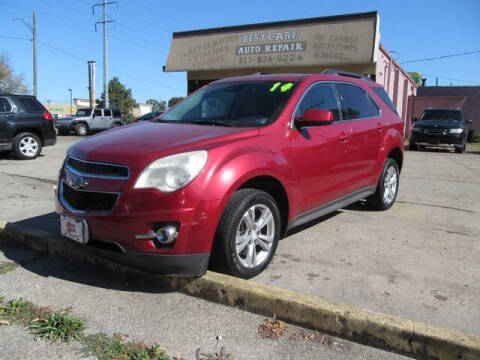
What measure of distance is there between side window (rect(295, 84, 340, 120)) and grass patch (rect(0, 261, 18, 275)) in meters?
2.89

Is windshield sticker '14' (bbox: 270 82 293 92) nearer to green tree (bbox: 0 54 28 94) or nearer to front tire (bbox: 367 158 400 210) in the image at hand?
front tire (bbox: 367 158 400 210)

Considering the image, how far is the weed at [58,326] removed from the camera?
2682 mm

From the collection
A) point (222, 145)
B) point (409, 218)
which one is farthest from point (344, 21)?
point (222, 145)

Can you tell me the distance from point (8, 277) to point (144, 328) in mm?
1578

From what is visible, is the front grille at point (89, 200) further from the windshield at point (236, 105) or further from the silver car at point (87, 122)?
the silver car at point (87, 122)

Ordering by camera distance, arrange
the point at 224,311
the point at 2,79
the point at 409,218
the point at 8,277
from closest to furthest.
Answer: the point at 224,311
the point at 8,277
the point at 409,218
the point at 2,79

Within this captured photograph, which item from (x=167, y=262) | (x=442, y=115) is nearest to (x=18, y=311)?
(x=167, y=262)

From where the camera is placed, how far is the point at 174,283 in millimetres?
3303

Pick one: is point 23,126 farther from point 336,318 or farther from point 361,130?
point 336,318

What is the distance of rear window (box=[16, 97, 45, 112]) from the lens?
11.1m

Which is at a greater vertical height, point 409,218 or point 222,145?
point 222,145

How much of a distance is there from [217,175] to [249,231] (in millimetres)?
599

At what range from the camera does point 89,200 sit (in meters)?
3.17

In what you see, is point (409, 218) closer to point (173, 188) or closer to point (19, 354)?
point (173, 188)
